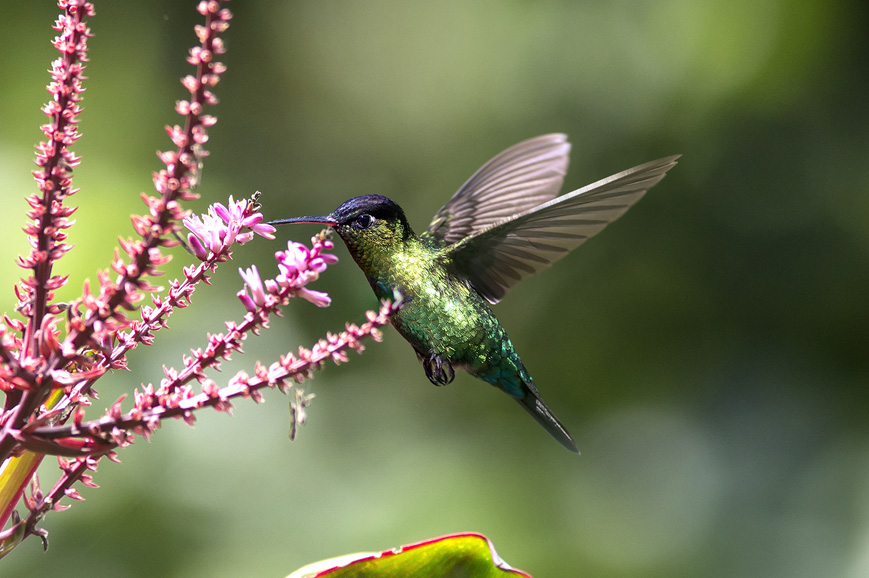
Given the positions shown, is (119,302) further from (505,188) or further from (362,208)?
(505,188)

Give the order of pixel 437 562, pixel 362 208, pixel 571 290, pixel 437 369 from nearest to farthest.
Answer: pixel 437 562
pixel 362 208
pixel 437 369
pixel 571 290

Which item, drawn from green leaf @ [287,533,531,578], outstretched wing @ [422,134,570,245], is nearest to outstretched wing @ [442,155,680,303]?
outstretched wing @ [422,134,570,245]

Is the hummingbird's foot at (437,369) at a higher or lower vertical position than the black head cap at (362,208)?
lower

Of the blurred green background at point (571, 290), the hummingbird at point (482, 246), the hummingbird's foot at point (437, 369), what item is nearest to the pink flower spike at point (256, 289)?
the hummingbird at point (482, 246)

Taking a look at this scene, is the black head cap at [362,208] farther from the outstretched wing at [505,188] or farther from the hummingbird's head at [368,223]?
the outstretched wing at [505,188]

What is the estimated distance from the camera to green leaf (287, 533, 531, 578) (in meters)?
1.05

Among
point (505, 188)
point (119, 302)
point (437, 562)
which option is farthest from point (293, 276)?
point (505, 188)

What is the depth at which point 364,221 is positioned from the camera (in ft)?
5.27

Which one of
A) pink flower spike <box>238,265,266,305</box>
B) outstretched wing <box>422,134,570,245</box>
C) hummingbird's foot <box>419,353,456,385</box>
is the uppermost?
pink flower spike <box>238,265,266,305</box>

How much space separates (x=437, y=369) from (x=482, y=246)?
36cm

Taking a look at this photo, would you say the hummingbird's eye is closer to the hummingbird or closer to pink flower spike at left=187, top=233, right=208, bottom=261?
the hummingbird

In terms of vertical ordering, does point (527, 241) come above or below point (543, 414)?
above

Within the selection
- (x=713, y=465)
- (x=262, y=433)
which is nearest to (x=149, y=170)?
(x=262, y=433)

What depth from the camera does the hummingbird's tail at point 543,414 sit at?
6.57 ft
